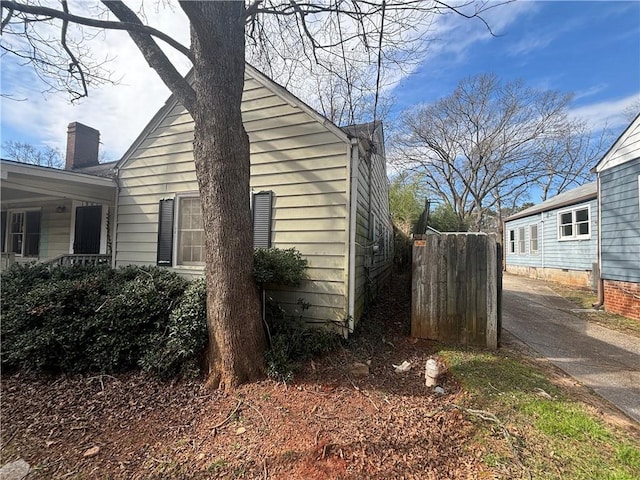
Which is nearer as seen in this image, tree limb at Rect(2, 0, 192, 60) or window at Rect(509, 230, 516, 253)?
tree limb at Rect(2, 0, 192, 60)

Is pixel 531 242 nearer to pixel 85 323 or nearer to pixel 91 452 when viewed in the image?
pixel 85 323

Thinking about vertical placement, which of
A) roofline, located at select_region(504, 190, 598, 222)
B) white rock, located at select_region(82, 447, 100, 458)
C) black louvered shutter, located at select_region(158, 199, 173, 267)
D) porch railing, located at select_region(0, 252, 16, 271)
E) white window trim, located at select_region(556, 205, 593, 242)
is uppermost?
roofline, located at select_region(504, 190, 598, 222)

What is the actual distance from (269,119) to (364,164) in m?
2.01

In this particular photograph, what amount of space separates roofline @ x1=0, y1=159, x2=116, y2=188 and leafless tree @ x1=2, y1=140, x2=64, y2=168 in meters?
19.2

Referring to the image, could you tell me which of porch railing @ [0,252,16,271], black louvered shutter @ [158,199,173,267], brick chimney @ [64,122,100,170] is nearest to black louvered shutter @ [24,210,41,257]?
porch railing @ [0,252,16,271]

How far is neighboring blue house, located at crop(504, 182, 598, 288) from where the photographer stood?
11.0 meters

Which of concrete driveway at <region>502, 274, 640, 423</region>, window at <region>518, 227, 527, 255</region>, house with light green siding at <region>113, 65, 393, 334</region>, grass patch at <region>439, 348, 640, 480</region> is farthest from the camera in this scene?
window at <region>518, 227, 527, 255</region>

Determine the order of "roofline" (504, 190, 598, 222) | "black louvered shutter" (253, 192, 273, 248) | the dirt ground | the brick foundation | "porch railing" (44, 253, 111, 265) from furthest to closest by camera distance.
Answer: "roofline" (504, 190, 598, 222) → "porch railing" (44, 253, 111, 265) → the brick foundation → "black louvered shutter" (253, 192, 273, 248) → the dirt ground

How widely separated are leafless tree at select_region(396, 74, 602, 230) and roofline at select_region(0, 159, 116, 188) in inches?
817

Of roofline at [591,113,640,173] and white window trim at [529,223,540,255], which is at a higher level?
roofline at [591,113,640,173]

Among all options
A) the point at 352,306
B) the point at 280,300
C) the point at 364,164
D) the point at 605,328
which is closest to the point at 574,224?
the point at 605,328

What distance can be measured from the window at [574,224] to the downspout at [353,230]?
11.2 m

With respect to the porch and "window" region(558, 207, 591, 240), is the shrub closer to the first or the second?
the porch

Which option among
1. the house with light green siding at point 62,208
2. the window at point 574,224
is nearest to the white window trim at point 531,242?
the window at point 574,224
